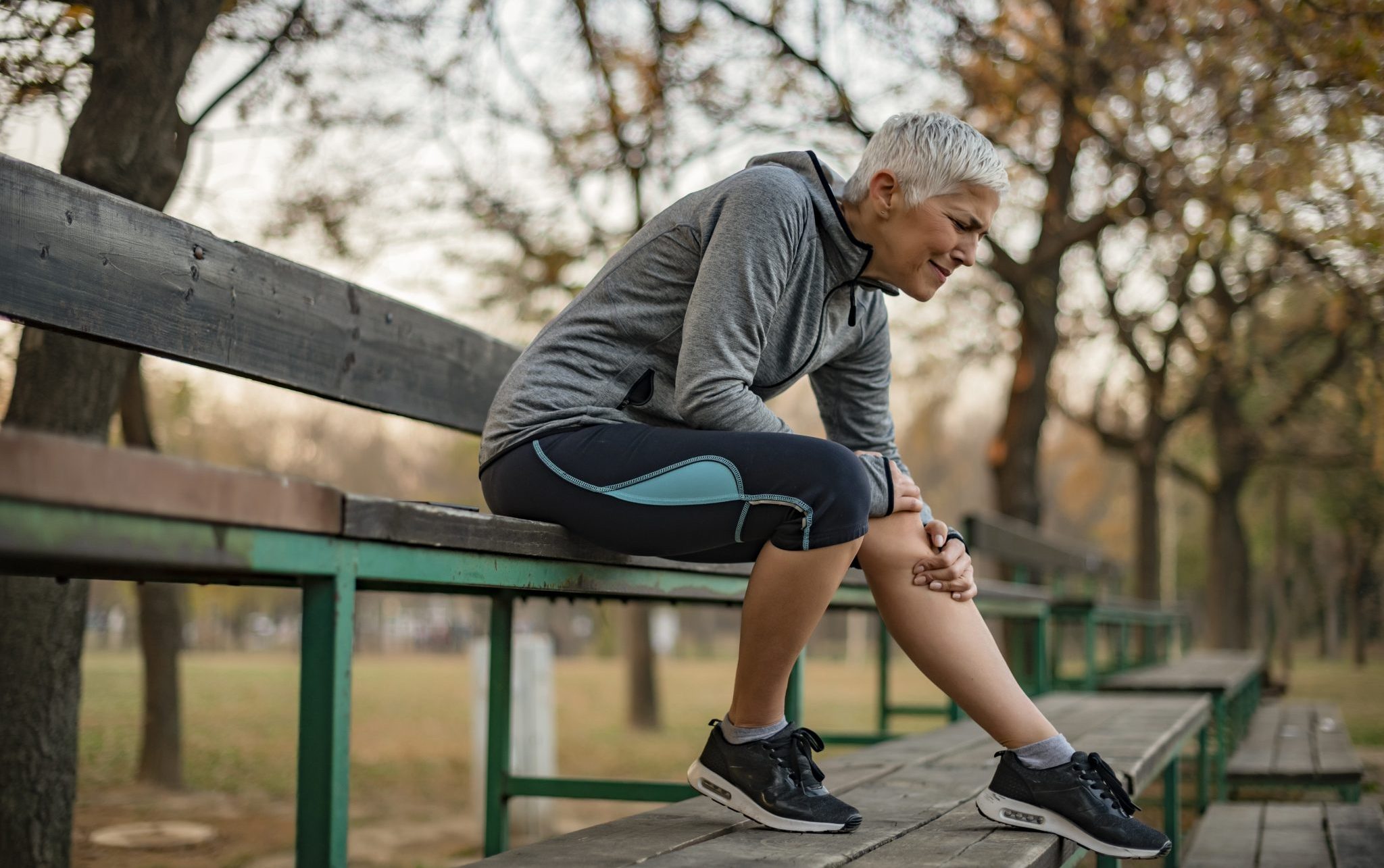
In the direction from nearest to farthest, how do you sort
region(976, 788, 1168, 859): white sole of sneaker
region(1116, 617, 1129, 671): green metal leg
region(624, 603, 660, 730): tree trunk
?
region(976, 788, 1168, 859): white sole of sneaker < region(1116, 617, 1129, 671): green metal leg < region(624, 603, 660, 730): tree trunk

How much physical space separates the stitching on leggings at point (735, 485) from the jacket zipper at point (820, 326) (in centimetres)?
50

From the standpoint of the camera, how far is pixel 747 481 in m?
2.01

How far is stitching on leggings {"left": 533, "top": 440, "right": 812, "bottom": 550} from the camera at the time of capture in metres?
1.98

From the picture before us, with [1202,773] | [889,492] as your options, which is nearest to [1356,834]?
[1202,773]

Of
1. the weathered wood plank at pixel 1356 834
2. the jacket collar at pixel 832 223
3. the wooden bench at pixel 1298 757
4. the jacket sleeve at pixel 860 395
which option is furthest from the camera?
the wooden bench at pixel 1298 757

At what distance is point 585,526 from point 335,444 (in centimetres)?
3191

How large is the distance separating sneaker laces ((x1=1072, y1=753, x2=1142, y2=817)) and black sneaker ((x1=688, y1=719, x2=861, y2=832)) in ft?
1.29

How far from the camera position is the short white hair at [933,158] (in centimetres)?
227

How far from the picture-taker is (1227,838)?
4.37 meters

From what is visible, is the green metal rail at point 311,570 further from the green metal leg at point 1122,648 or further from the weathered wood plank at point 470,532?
the green metal leg at point 1122,648

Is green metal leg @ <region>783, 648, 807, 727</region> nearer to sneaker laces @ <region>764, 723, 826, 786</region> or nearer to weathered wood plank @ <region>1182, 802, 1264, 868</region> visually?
A: sneaker laces @ <region>764, 723, 826, 786</region>

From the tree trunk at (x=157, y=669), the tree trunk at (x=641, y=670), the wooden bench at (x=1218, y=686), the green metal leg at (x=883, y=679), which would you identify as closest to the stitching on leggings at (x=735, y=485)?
the wooden bench at (x=1218, y=686)

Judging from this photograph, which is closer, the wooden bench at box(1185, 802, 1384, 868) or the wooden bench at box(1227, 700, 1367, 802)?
the wooden bench at box(1185, 802, 1384, 868)

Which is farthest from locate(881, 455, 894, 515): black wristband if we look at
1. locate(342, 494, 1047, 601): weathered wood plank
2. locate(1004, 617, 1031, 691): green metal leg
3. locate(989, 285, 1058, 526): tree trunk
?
locate(989, 285, 1058, 526): tree trunk
